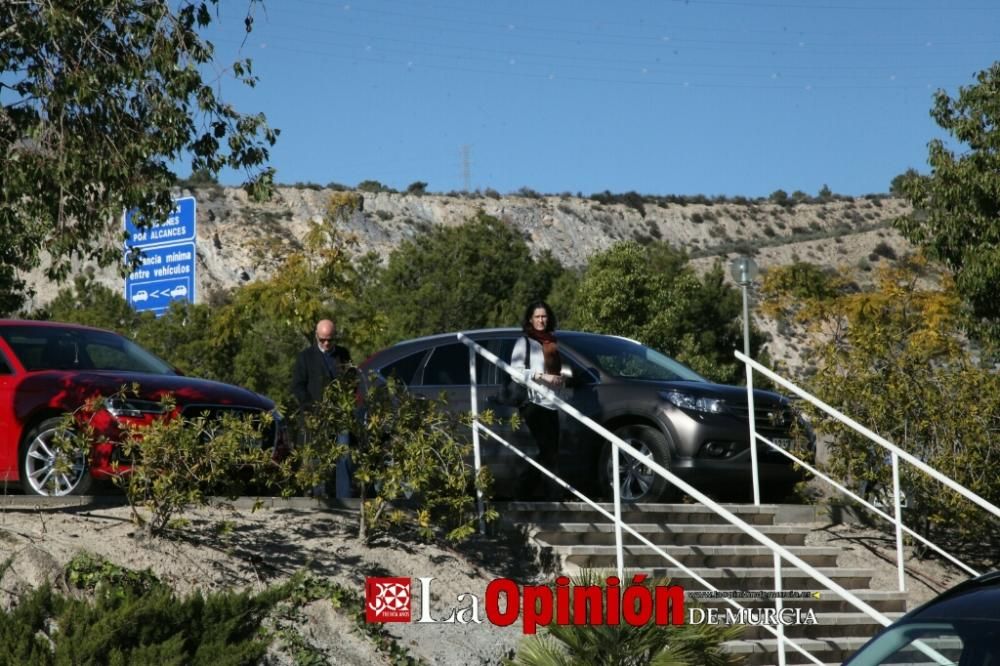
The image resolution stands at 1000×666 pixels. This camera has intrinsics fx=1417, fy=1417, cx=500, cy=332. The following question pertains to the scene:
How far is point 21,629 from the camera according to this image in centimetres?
659

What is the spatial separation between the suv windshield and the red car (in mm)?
2888

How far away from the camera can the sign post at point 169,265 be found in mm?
20438

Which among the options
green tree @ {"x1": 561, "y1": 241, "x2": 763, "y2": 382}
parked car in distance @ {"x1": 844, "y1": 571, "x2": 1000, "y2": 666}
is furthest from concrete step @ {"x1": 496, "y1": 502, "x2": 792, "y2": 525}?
green tree @ {"x1": 561, "y1": 241, "x2": 763, "y2": 382}

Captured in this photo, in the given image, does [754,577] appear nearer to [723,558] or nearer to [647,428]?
[723,558]

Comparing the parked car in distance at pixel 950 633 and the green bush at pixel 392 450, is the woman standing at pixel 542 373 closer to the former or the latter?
the green bush at pixel 392 450

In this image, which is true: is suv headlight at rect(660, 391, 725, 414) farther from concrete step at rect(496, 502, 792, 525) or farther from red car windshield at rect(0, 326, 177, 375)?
red car windshield at rect(0, 326, 177, 375)

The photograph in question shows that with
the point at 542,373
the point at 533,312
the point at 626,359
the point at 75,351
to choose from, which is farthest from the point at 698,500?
the point at 75,351

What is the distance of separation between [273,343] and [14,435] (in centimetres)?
3151

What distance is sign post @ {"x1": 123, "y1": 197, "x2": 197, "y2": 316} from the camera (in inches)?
805

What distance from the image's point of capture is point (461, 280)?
176ft

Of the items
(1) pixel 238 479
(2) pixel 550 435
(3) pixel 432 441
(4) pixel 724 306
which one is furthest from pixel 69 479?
(4) pixel 724 306

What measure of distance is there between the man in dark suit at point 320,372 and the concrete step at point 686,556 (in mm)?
1825

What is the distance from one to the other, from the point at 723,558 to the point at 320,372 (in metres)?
3.36

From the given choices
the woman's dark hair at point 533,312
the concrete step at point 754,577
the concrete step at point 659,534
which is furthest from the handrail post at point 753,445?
the woman's dark hair at point 533,312
